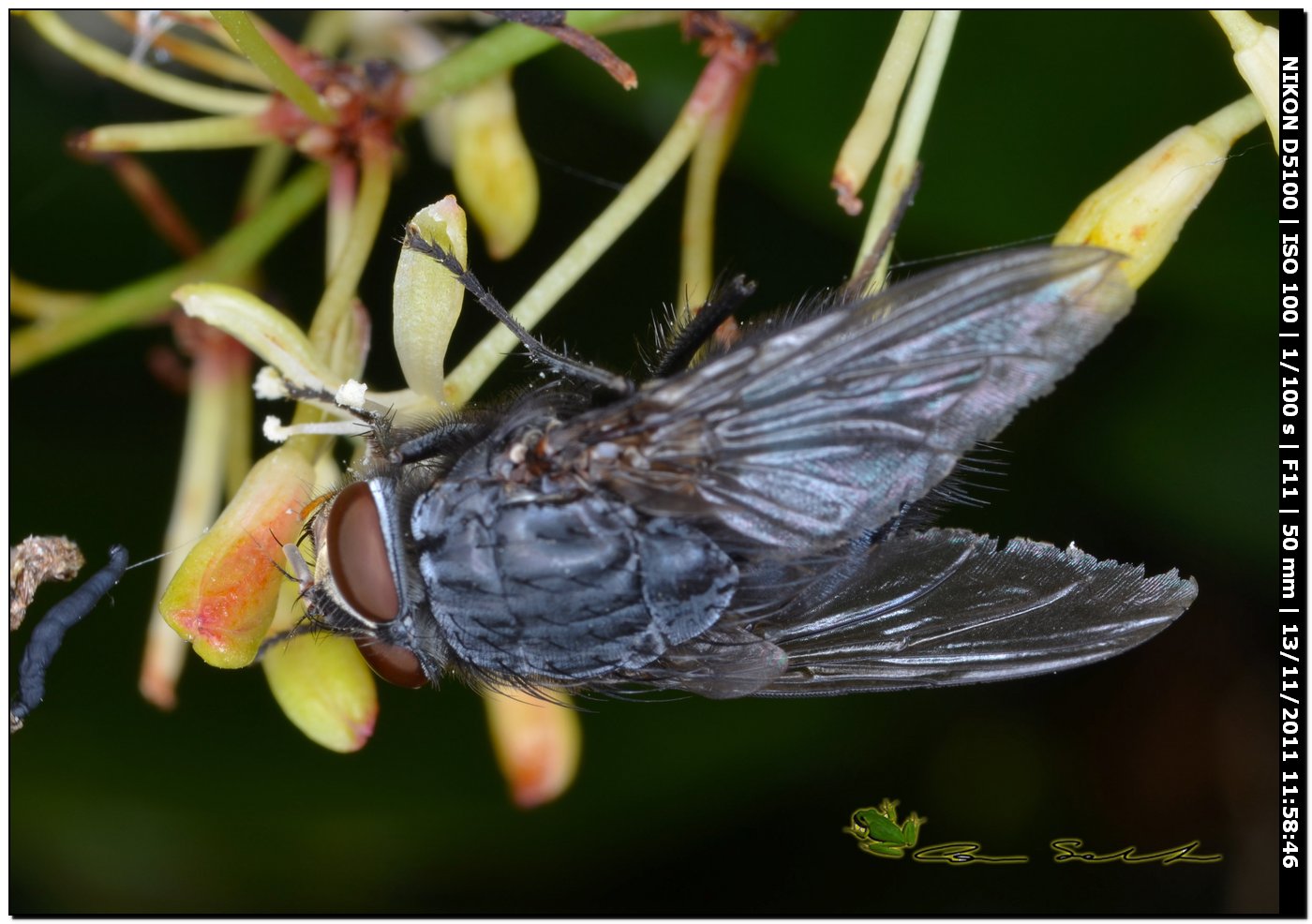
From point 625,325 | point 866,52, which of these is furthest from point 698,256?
point 866,52

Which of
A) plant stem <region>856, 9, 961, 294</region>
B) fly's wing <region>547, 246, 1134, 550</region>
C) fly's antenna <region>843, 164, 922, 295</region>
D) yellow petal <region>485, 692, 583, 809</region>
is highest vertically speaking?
plant stem <region>856, 9, 961, 294</region>

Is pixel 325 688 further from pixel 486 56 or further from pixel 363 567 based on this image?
pixel 486 56

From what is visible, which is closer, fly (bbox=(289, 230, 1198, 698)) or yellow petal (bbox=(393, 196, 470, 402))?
fly (bbox=(289, 230, 1198, 698))

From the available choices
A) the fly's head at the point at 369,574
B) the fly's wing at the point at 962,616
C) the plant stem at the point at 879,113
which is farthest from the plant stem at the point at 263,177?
the fly's wing at the point at 962,616

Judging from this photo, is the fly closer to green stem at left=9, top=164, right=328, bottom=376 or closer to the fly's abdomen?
the fly's abdomen

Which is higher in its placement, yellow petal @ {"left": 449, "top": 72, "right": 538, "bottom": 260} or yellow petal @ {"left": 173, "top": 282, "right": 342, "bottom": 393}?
yellow petal @ {"left": 449, "top": 72, "right": 538, "bottom": 260}

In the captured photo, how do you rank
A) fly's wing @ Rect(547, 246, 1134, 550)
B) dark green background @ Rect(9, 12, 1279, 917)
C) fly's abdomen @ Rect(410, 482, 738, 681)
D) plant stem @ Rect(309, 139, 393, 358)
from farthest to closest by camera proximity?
1. dark green background @ Rect(9, 12, 1279, 917)
2. plant stem @ Rect(309, 139, 393, 358)
3. fly's abdomen @ Rect(410, 482, 738, 681)
4. fly's wing @ Rect(547, 246, 1134, 550)

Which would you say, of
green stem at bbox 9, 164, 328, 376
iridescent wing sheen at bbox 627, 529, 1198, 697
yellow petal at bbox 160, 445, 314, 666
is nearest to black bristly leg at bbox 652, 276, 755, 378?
iridescent wing sheen at bbox 627, 529, 1198, 697
